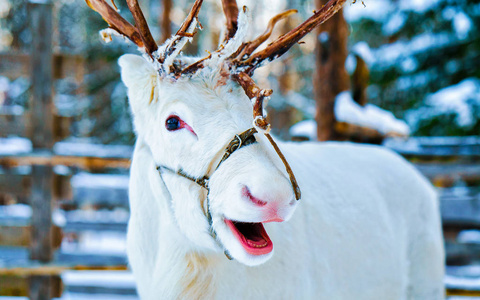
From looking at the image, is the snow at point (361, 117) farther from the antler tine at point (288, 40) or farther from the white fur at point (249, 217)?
the antler tine at point (288, 40)

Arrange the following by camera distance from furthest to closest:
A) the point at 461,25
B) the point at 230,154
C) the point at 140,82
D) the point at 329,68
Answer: the point at 461,25 → the point at 329,68 → the point at 140,82 → the point at 230,154

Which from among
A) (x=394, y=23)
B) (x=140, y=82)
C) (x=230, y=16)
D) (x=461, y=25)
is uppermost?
(x=394, y=23)

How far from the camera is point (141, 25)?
166 centimetres

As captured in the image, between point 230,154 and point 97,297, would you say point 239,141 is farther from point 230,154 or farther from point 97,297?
point 97,297

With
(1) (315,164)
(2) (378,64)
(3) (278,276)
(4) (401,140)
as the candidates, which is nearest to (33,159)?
(1) (315,164)

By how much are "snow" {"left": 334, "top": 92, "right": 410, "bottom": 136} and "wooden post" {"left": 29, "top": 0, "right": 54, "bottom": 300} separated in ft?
10.9

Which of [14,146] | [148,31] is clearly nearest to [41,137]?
[14,146]

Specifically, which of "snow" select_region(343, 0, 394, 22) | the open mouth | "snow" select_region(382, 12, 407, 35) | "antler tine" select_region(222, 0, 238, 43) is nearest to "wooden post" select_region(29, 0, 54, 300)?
"antler tine" select_region(222, 0, 238, 43)

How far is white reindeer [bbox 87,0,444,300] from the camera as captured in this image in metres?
1.43

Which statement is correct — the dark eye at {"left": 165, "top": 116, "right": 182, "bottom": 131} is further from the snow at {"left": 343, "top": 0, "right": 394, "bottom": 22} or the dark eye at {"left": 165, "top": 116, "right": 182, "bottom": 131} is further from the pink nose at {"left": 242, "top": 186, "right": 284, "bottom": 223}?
the snow at {"left": 343, "top": 0, "right": 394, "bottom": 22}

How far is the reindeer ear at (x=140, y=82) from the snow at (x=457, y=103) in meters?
7.37

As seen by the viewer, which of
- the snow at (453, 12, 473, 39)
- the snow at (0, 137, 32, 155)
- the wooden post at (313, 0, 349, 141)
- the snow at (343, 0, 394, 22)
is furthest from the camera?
the snow at (343, 0, 394, 22)

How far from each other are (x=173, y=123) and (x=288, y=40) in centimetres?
55

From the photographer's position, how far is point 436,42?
856cm
